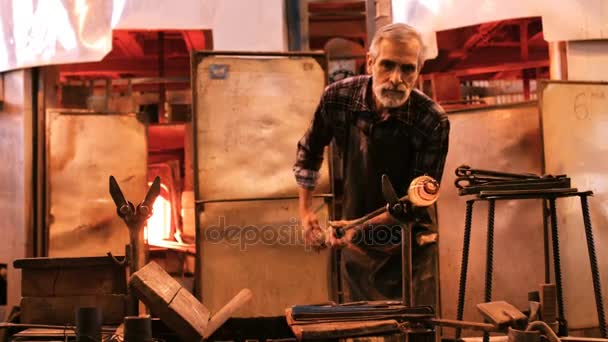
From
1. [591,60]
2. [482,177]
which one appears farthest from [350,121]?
[591,60]

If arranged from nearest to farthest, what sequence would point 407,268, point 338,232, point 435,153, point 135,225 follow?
point 407,268 < point 135,225 < point 338,232 < point 435,153

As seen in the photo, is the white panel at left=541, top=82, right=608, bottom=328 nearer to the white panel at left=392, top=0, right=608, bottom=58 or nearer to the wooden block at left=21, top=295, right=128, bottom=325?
the white panel at left=392, top=0, right=608, bottom=58

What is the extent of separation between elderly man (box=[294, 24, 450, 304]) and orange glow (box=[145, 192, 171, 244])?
3.12 meters

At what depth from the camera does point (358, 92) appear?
11.8 ft

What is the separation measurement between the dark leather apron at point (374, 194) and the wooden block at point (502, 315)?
3.53ft

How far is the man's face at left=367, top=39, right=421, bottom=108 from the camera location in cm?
331

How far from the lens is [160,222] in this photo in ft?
21.7

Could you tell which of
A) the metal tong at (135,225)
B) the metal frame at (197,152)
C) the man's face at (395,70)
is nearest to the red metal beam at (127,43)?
the metal frame at (197,152)

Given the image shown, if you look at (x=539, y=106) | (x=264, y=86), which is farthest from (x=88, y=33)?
(x=539, y=106)

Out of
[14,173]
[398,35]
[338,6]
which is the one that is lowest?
[14,173]

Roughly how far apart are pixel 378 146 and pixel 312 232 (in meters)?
0.54

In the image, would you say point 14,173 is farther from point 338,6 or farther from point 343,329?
point 343,329

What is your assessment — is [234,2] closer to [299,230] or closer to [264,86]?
[264,86]

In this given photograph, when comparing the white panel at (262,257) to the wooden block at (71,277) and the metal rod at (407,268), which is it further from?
the metal rod at (407,268)
